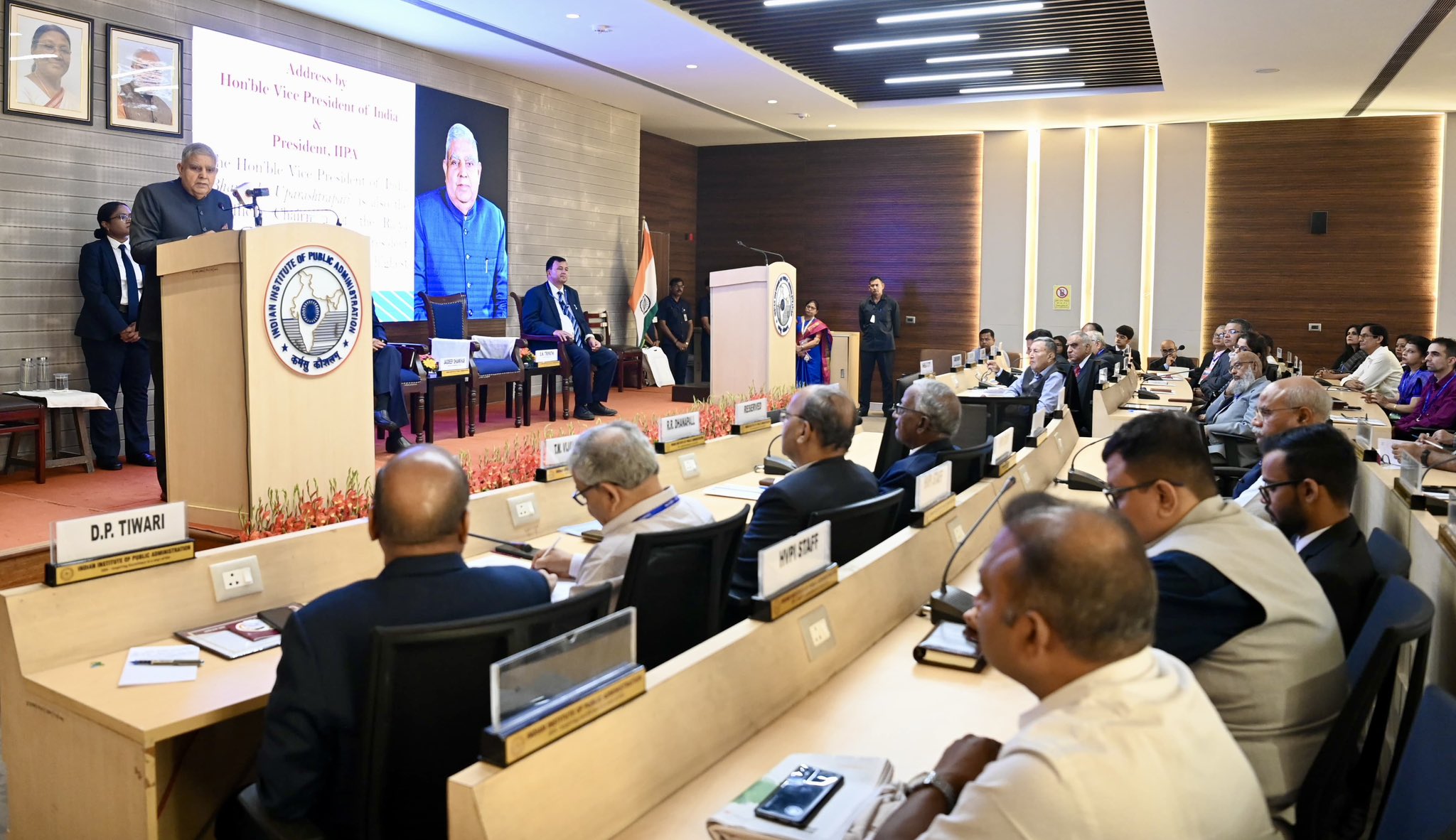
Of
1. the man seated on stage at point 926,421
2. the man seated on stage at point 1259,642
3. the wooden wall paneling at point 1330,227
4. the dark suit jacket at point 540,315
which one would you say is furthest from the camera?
the wooden wall paneling at point 1330,227

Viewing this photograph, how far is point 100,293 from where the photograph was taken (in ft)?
19.8

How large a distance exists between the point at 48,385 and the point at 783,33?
572cm

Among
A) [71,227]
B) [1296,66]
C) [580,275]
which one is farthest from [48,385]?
[1296,66]

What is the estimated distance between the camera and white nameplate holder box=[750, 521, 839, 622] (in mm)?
1999

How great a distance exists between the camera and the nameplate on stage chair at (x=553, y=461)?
3.49m

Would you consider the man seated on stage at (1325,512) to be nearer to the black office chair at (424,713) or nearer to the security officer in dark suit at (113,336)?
the black office chair at (424,713)

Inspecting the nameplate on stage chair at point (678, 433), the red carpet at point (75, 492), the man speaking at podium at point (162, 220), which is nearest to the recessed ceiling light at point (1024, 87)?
the red carpet at point (75, 492)

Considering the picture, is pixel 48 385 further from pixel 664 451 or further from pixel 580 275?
pixel 580 275

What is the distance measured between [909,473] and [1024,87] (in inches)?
329

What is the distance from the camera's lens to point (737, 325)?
827cm

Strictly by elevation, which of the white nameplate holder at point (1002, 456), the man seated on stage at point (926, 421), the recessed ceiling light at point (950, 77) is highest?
the recessed ceiling light at point (950, 77)

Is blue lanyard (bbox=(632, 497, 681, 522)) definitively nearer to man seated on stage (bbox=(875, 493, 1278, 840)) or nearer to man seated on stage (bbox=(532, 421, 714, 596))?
man seated on stage (bbox=(532, 421, 714, 596))

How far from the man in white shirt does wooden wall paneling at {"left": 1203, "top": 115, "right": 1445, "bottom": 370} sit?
8.93 feet

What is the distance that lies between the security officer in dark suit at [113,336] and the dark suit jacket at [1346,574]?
19.3 feet
